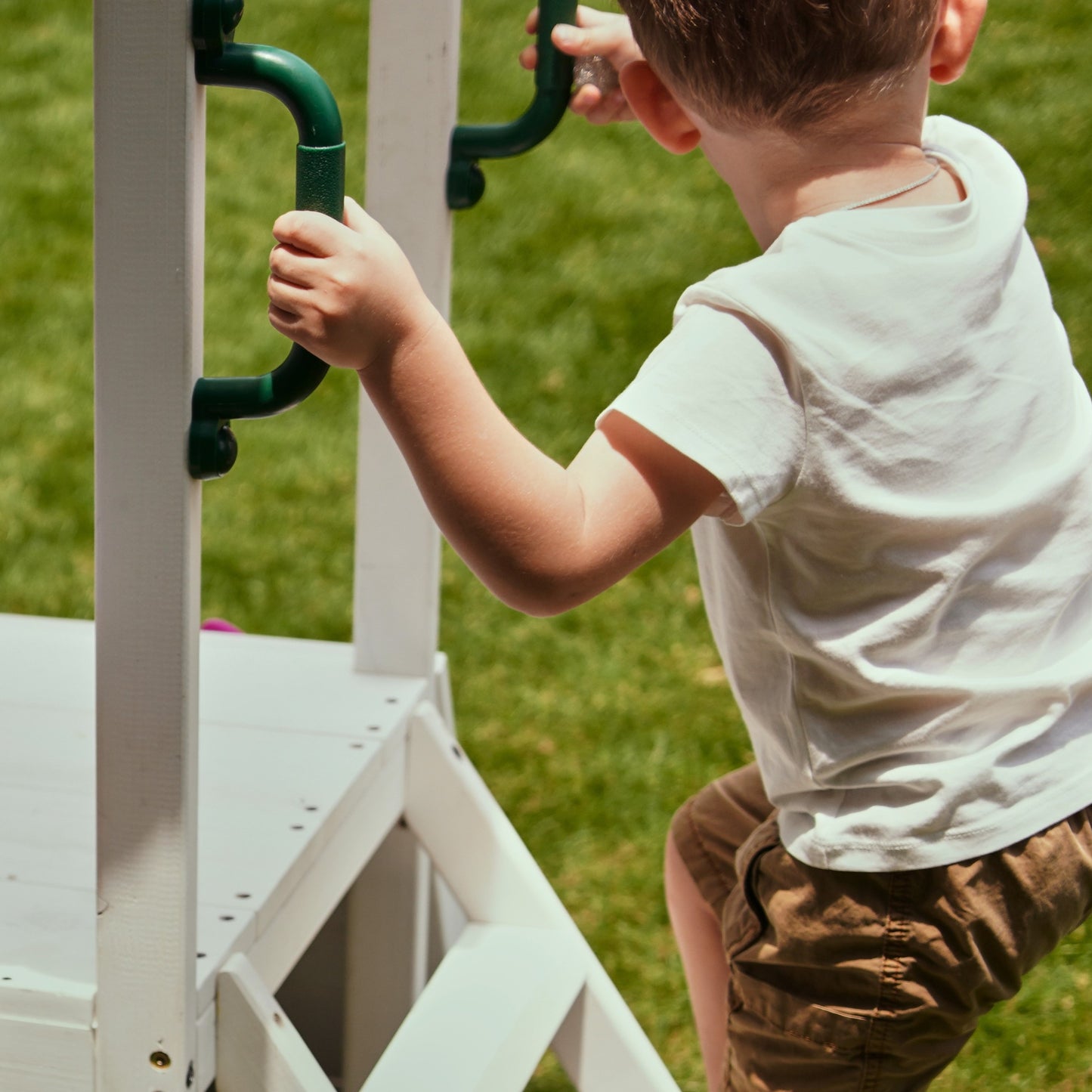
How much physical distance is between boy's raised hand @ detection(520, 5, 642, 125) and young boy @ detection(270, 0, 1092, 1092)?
15 cm

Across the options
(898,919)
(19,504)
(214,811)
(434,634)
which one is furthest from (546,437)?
(898,919)

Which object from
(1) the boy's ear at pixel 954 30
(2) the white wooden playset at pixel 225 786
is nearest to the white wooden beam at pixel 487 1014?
(2) the white wooden playset at pixel 225 786

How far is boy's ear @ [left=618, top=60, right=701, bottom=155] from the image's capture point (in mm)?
1249

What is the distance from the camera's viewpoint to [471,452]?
1066mm

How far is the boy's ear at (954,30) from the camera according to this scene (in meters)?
1.22

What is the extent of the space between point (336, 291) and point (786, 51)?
1.16 ft

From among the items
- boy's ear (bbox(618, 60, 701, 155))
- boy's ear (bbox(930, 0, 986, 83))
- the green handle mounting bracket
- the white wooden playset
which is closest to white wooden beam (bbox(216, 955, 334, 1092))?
the white wooden playset

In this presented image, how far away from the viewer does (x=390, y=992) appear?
188 cm

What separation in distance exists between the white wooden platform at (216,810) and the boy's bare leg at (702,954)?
304 mm

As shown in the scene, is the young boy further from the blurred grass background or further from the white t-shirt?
the blurred grass background

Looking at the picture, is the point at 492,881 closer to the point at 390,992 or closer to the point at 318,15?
the point at 390,992

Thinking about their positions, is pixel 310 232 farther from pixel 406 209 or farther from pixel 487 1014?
pixel 487 1014

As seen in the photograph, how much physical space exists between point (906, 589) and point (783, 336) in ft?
0.72

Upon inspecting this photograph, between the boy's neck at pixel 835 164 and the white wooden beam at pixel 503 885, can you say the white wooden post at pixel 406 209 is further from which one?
the boy's neck at pixel 835 164
